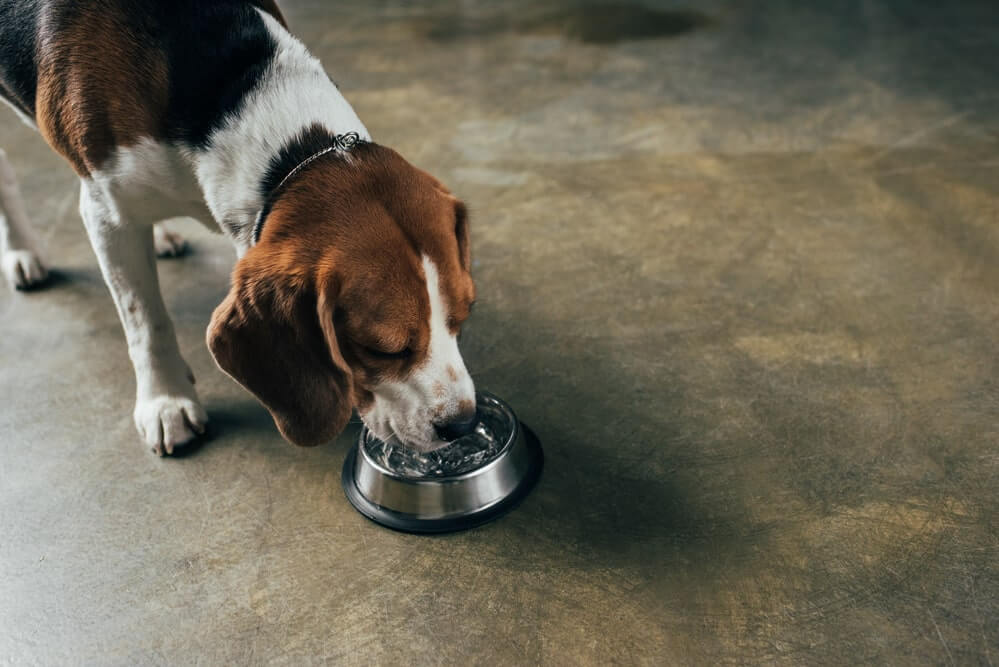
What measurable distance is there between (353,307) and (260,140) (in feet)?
1.89

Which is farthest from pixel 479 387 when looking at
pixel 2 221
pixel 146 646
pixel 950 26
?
pixel 950 26

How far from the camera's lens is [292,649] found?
2156 millimetres

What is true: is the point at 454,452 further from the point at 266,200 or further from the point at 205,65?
the point at 205,65

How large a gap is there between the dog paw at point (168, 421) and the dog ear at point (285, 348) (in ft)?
2.27

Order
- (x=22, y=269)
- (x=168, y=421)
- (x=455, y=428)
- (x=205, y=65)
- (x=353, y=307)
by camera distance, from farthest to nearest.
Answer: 1. (x=22, y=269)
2. (x=168, y=421)
3. (x=205, y=65)
4. (x=455, y=428)
5. (x=353, y=307)

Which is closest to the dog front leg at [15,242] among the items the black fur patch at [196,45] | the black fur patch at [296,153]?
the black fur patch at [196,45]

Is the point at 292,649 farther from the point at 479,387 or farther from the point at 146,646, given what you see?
the point at 479,387

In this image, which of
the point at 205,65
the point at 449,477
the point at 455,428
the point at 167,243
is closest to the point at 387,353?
the point at 455,428

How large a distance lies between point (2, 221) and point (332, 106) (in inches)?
80.3

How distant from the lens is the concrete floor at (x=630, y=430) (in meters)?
2.19

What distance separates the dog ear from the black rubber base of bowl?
1.10ft

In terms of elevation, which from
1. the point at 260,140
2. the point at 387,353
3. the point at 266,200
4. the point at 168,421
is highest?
the point at 260,140

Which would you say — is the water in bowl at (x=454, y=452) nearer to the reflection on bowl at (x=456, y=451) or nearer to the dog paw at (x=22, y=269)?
the reflection on bowl at (x=456, y=451)

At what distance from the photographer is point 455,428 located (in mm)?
2244
